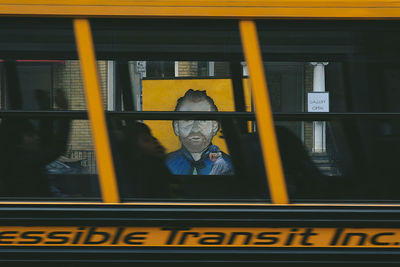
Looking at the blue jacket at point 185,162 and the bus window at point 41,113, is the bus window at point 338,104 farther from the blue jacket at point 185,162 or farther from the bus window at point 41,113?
the bus window at point 41,113

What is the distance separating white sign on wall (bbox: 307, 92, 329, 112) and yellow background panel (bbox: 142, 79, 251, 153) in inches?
11.8

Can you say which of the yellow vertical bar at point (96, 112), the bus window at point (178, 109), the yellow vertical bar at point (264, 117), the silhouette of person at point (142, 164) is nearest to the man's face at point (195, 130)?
the bus window at point (178, 109)

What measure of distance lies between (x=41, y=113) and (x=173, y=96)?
65 cm

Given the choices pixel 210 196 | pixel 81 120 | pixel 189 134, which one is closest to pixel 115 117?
pixel 81 120

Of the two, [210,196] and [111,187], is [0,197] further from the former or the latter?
[210,196]

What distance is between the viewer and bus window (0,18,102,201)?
3.26 m

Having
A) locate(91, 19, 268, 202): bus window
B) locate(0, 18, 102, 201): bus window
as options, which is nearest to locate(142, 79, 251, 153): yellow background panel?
locate(91, 19, 268, 202): bus window

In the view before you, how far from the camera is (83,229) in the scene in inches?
127

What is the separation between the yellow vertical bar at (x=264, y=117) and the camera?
3.26 meters

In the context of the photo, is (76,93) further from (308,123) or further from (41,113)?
(308,123)
